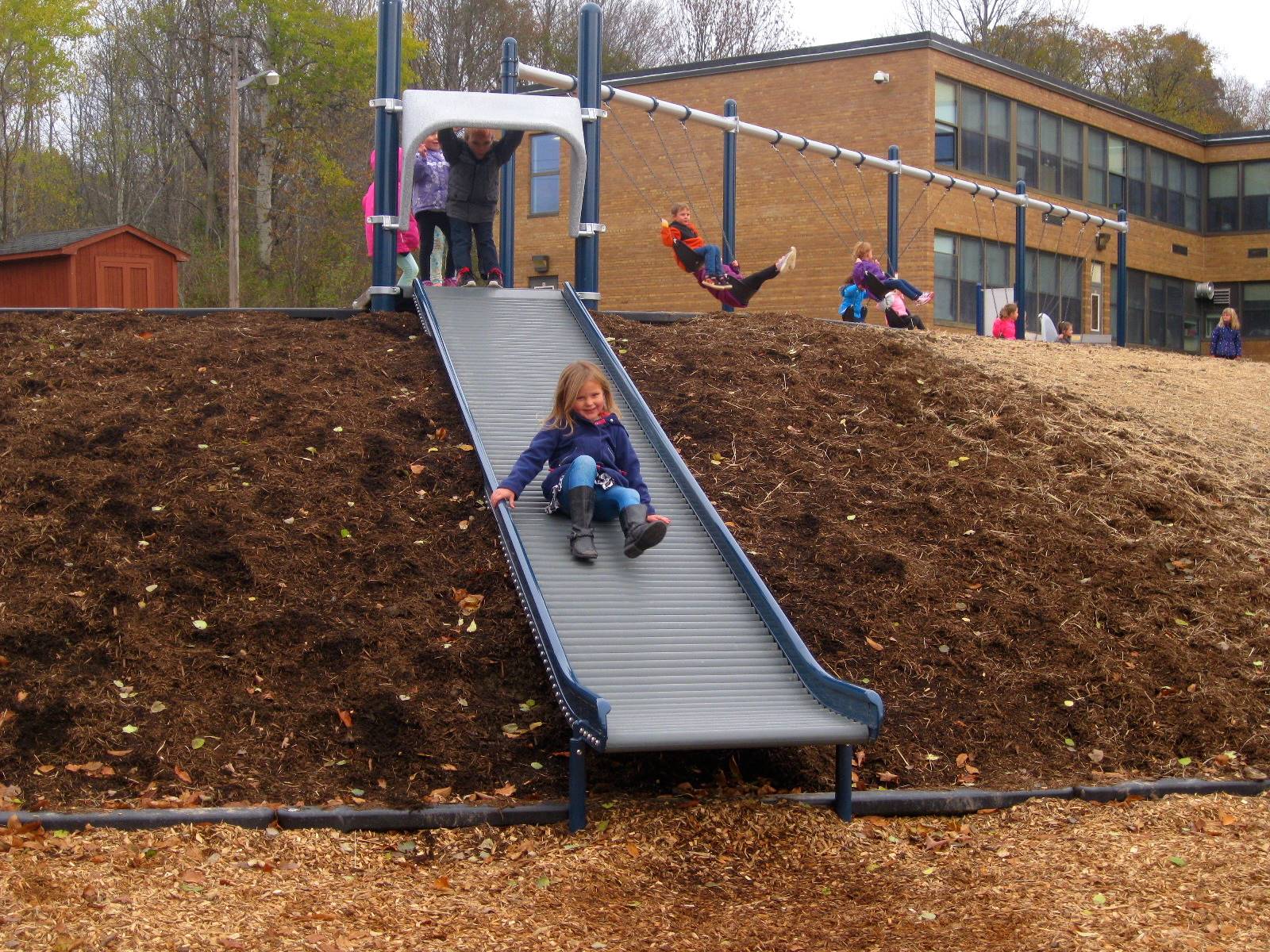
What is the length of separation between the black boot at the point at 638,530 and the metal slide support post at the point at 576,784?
1633 mm

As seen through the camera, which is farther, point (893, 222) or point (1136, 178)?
point (1136, 178)

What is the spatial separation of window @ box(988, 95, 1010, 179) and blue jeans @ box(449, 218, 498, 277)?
737 inches

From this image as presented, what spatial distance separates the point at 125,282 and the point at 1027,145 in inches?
747

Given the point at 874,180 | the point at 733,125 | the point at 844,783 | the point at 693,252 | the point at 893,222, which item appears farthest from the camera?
the point at 874,180

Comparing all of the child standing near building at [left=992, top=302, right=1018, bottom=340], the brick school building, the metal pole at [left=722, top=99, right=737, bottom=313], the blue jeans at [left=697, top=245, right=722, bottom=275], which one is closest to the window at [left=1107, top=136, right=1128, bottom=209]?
the brick school building

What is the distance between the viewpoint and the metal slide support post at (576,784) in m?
5.45

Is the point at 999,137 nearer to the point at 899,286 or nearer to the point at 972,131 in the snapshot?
the point at 972,131

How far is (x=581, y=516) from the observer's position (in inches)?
280

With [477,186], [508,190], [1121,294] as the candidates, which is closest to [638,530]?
[477,186]

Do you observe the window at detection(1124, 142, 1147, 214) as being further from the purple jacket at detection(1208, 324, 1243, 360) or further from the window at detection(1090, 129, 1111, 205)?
the purple jacket at detection(1208, 324, 1243, 360)

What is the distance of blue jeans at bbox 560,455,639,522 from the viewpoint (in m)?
7.12

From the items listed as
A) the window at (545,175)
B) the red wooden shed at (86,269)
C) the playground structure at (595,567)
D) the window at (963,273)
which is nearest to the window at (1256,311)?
the window at (963,273)

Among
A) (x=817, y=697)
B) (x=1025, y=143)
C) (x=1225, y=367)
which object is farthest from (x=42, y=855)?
(x=1025, y=143)

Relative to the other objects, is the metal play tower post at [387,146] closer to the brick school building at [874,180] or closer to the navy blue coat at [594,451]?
the navy blue coat at [594,451]
